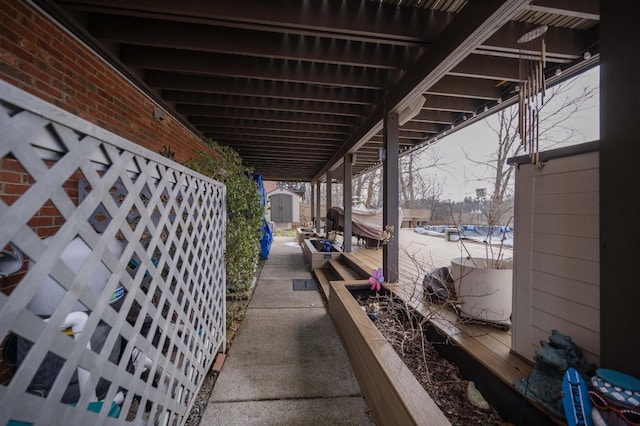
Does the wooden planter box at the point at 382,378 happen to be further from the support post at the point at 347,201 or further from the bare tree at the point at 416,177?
the bare tree at the point at 416,177

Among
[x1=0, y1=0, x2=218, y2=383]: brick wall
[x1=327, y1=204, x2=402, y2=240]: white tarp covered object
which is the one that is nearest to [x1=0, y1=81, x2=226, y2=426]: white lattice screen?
[x1=0, y1=0, x2=218, y2=383]: brick wall

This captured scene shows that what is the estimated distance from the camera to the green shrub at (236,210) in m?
2.86

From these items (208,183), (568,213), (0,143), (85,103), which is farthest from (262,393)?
(85,103)

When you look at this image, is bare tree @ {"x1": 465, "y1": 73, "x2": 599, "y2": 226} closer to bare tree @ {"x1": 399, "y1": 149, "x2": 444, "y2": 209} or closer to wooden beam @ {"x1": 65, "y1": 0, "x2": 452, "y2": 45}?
wooden beam @ {"x1": 65, "y1": 0, "x2": 452, "y2": 45}

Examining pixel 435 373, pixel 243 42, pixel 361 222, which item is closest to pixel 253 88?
pixel 243 42

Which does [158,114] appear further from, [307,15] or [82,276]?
[82,276]

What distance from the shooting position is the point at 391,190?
3090 mm

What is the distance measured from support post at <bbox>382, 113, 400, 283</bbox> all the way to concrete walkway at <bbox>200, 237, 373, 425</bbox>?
103cm

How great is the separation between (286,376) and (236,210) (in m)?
Answer: 1.84

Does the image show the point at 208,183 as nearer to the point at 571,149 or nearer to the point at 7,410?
the point at 7,410

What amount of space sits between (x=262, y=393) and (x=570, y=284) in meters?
2.09

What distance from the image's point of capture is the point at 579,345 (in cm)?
120

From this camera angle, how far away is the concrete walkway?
1.67m

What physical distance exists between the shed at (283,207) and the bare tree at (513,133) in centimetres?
1300
